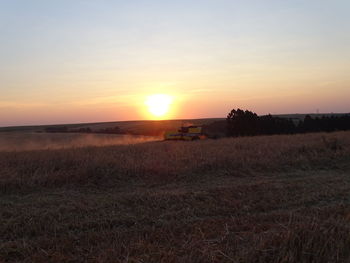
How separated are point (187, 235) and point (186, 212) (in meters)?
1.37

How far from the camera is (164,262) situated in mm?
3650

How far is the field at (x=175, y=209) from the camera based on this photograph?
387cm

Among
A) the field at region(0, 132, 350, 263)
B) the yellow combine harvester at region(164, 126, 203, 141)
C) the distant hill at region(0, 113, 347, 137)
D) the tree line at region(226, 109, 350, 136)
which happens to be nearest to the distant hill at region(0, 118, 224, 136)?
the distant hill at region(0, 113, 347, 137)

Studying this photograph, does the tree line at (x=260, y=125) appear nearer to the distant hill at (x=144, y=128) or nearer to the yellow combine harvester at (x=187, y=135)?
the distant hill at (x=144, y=128)

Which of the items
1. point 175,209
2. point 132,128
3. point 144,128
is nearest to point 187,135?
point 175,209

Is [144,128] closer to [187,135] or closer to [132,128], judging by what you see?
[132,128]

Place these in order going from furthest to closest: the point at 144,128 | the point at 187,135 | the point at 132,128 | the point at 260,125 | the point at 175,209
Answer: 1. the point at 132,128
2. the point at 144,128
3. the point at 260,125
4. the point at 187,135
5. the point at 175,209

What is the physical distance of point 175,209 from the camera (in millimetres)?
6395

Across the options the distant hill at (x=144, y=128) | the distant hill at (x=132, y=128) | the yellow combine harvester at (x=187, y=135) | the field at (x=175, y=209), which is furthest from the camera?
the distant hill at (x=132, y=128)

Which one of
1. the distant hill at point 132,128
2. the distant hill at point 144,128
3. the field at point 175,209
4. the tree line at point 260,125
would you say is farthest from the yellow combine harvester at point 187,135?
the distant hill at point 132,128

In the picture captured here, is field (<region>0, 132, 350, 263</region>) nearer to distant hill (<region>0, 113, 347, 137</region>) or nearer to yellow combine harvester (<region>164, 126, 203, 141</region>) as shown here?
yellow combine harvester (<region>164, 126, 203, 141</region>)

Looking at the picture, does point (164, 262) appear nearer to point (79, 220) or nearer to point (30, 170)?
point (79, 220)

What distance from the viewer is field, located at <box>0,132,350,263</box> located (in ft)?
12.7

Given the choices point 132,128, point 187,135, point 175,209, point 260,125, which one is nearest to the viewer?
point 175,209
